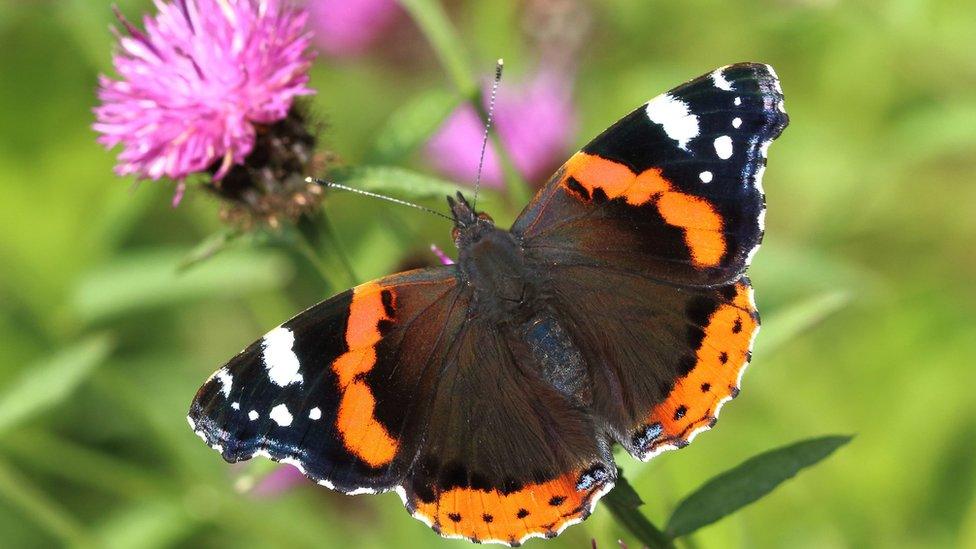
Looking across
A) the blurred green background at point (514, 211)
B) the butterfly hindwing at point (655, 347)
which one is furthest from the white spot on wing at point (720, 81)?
the blurred green background at point (514, 211)

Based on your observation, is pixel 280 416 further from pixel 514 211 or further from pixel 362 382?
pixel 514 211

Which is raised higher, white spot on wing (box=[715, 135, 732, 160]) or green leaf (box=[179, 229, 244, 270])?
green leaf (box=[179, 229, 244, 270])

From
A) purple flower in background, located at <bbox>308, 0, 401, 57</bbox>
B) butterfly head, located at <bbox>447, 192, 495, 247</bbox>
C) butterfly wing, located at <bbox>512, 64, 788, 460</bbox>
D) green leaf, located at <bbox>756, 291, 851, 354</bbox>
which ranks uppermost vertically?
purple flower in background, located at <bbox>308, 0, 401, 57</bbox>

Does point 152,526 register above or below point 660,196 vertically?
below

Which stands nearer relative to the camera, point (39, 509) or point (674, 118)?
point (674, 118)

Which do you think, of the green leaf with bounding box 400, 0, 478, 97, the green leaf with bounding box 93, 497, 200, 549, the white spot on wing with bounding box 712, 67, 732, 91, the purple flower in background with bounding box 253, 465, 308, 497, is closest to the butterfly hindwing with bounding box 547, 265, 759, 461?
the white spot on wing with bounding box 712, 67, 732, 91

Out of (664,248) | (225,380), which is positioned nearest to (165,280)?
(225,380)

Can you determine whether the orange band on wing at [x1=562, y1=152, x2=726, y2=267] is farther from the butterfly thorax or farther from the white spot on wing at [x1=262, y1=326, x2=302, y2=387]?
the white spot on wing at [x1=262, y1=326, x2=302, y2=387]
